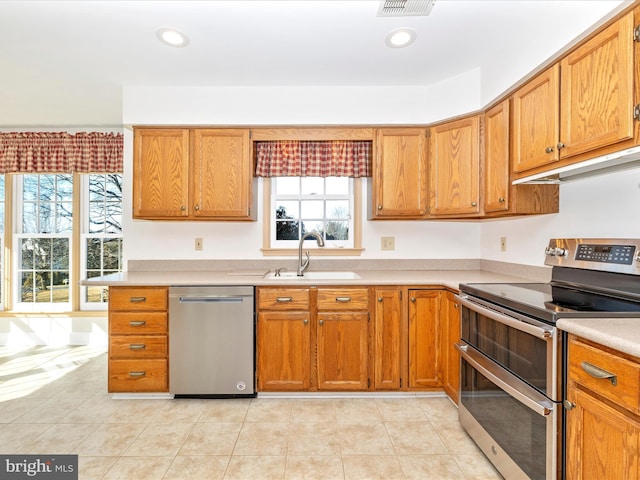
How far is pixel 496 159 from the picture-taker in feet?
7.63

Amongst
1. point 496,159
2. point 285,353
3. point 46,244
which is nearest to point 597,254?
point 496,159

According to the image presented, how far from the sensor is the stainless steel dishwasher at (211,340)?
2.41 metres

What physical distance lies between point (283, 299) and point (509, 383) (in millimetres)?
1438

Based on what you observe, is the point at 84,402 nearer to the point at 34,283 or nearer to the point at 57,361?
the point at 57,361

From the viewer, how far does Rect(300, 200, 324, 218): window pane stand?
3.17 m

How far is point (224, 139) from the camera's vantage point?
277cm

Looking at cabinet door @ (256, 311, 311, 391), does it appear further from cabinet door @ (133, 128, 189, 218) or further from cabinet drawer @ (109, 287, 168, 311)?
cabinet door @ (133, 128, 189, 218)

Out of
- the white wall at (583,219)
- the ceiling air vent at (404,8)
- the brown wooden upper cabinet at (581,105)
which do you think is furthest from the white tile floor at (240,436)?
the ceiling air vent at (404,8)

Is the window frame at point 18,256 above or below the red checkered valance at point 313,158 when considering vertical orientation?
below

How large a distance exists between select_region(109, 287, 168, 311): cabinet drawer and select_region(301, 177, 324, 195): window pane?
4.78 feet

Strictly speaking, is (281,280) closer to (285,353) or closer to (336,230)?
(285,353)

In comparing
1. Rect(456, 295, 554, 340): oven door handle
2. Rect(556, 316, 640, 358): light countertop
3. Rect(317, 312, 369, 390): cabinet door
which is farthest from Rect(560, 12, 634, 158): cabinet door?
Rect(317, 312, 369, 390): cabinet door

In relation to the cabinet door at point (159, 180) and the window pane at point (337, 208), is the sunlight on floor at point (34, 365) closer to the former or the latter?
the cabinet door at point (159, 180)

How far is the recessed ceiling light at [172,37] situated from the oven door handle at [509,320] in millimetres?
2335
